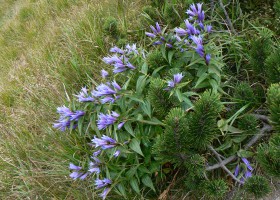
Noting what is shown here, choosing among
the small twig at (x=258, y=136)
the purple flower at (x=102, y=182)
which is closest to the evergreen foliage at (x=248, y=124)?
the small twig at (x=258, y=136)

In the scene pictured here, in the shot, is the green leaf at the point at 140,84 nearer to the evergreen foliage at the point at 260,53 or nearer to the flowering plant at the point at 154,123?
the flowering plant at the point at 154,123

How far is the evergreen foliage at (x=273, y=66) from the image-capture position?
185 cm

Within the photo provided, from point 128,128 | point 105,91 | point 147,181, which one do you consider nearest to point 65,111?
point 105,91

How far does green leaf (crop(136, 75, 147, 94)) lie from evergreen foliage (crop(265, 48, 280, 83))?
735 mm

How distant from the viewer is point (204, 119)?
1649 mm

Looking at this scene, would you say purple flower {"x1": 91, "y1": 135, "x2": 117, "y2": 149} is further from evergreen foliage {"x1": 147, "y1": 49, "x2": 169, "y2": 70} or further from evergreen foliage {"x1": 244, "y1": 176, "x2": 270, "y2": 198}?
evergreen foliage {"x1": 244, "y1": 176, "x2": 270, "y2": 198}

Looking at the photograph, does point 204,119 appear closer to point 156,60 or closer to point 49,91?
point 156,60

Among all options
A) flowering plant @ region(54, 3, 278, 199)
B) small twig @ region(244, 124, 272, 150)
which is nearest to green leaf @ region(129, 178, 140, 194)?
flowering plant @ region(54, 3, 278, 199)

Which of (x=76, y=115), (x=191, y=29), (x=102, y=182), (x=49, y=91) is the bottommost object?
(x=49, y=91)

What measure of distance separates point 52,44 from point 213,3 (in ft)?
7.37

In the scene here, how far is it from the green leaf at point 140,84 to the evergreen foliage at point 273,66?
2.41 feet

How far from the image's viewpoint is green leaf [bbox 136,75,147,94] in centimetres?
212

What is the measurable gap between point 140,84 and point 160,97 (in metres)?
0.33

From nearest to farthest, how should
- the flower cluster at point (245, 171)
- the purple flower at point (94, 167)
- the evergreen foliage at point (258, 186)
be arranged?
1. the evergreen foliage at point (258, 186)
2. the flower cluster at point (245, 171)
3. the purple flower at point (94, 167)
